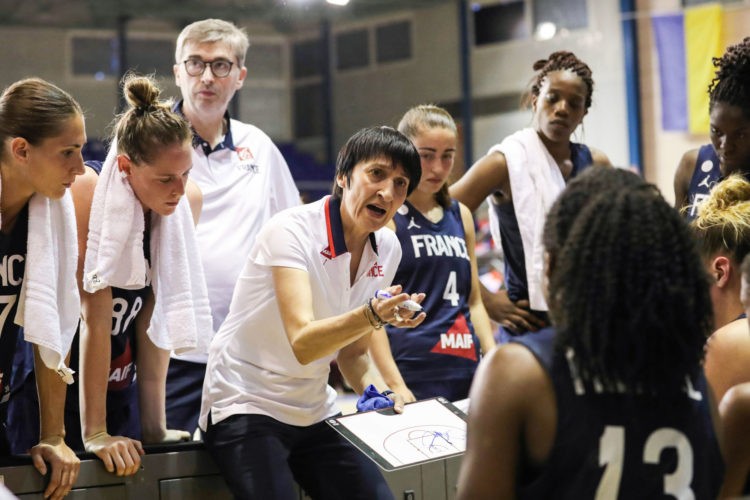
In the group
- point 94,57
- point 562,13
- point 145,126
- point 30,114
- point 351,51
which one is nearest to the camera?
point 30,114

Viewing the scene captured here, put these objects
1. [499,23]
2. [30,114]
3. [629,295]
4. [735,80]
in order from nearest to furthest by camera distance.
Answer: [629,295] → [30,114] → [735,80] → [499,23]

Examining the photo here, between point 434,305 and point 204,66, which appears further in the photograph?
point 204,66

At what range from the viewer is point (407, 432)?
2.38 m

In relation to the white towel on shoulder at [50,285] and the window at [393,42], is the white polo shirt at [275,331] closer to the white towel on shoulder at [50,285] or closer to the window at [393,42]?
the white towel on shoulder at [50,285]

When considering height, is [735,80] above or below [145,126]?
above

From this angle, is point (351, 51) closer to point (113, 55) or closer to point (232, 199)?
point (113, 55)

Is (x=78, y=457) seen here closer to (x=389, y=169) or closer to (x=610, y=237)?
(x=389, y=169)

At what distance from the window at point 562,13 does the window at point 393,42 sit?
1849 millimetres

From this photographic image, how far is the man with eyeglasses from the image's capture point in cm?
305

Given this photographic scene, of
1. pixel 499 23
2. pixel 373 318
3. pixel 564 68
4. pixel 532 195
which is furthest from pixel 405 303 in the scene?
pixel 499 23

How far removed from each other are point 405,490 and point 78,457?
870 mm

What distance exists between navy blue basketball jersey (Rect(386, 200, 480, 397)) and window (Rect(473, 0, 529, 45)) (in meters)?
7.22

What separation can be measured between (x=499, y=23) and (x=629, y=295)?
9.18 m

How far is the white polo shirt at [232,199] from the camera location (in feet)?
10.2
